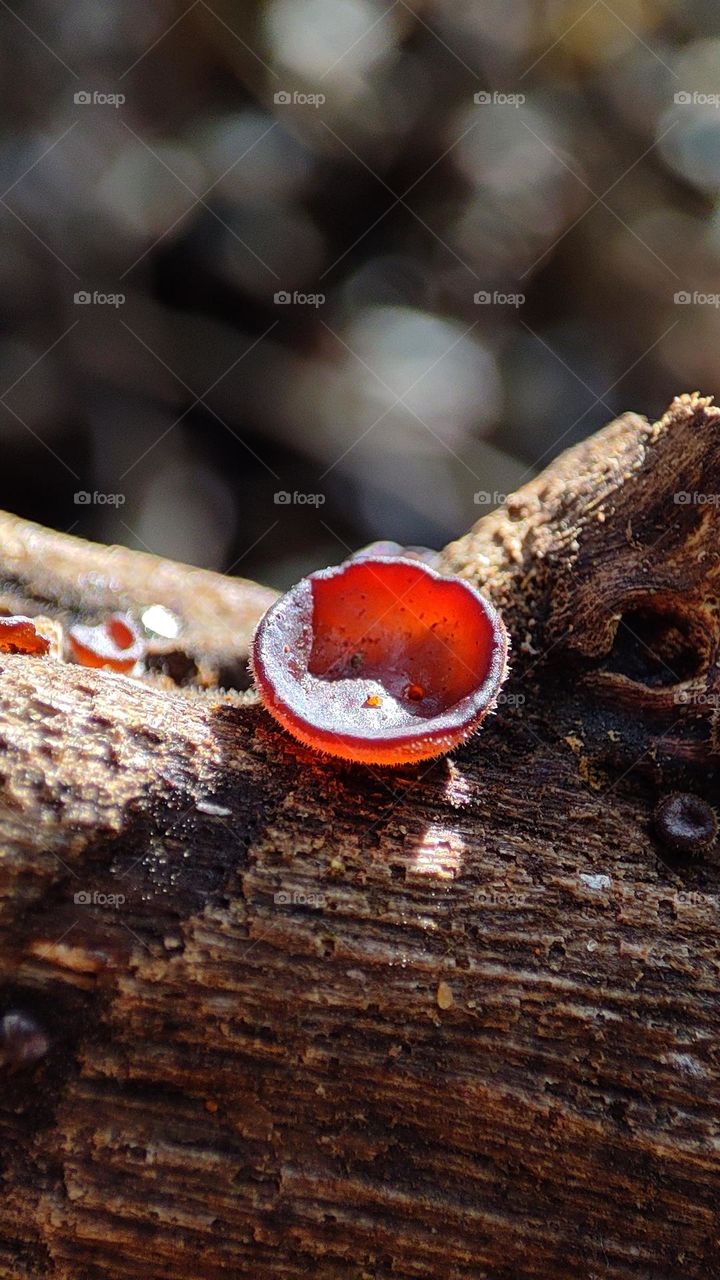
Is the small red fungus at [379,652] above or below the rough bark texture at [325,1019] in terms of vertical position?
above

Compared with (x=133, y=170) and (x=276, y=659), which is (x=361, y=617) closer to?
(x=276, y=659)

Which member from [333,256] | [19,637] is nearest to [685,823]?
[19,637]

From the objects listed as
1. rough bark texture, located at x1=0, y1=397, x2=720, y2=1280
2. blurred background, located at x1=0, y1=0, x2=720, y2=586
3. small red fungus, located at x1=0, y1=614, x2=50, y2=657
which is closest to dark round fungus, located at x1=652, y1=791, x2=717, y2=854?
rough bark texture, located at x1=0, y1=397, x2=720, y2=1280

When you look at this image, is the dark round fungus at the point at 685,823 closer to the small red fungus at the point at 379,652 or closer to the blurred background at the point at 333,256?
the small red fungus at the point at 379,652

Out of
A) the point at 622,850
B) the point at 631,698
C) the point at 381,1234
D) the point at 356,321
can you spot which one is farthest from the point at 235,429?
the point at 381,1234

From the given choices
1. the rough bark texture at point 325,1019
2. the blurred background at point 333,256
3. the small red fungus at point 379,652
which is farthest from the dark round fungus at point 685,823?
the blurred background at point 333,256

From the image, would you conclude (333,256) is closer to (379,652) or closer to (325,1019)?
(379,652)

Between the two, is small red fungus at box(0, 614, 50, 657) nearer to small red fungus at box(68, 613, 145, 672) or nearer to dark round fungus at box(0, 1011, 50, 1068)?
small red fungus at box(68, 613, 145, 672)
